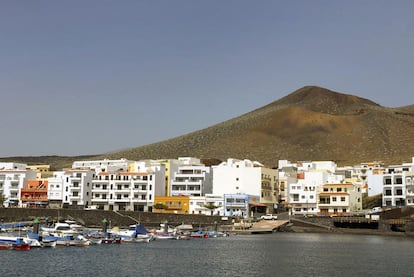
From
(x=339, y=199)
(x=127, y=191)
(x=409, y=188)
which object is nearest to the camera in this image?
(x=409, y=188)

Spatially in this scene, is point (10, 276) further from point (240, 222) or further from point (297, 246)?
point (240, 222)

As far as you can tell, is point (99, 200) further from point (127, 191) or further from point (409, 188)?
→ point (409, 188)

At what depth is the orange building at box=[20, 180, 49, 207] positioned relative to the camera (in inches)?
4998

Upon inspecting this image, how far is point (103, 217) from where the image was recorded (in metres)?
101

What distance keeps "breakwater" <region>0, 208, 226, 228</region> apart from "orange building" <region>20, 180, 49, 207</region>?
96.9 ft

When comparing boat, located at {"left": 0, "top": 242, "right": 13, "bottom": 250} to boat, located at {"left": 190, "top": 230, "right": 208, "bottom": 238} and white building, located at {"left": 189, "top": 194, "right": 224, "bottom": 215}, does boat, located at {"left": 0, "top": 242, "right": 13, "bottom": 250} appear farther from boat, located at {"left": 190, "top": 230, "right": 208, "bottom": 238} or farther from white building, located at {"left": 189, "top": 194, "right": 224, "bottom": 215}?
white building, located at {"left": 189, "top": 194, "right": 224, "bottom": 215}

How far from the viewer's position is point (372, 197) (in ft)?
424

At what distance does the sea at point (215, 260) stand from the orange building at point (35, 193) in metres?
53.0

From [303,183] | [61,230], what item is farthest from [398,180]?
[61,230]

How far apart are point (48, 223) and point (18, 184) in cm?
4248

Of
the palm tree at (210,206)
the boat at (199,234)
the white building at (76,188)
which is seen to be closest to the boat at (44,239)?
the boat at (199,234)

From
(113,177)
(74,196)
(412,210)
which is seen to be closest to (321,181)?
(412,210)

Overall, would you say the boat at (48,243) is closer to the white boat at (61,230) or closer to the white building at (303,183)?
the white boat at (61,230)

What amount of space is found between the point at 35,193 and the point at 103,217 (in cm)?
3358
